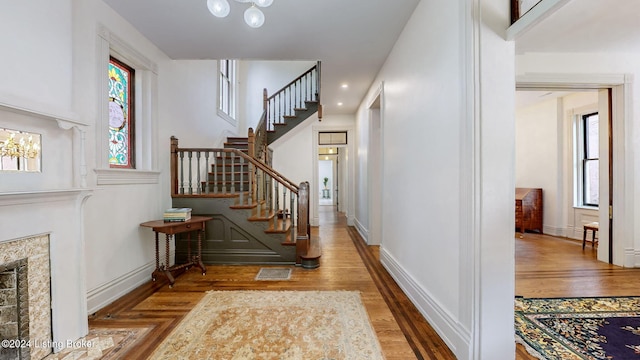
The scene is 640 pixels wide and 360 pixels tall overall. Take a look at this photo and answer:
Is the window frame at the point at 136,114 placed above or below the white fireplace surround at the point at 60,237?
above

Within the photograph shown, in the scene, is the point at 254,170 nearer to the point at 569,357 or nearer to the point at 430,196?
the point at 430,196

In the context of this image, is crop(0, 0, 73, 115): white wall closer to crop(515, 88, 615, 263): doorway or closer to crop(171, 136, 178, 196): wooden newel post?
crop(171, 136, 178, 196): wooden newel post

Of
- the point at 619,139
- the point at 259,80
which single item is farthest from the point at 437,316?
the point at 259,80

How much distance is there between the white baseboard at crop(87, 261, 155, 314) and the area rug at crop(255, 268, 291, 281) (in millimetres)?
1328

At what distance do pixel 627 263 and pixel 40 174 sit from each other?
21.4ft

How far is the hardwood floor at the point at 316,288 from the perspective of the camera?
196cm

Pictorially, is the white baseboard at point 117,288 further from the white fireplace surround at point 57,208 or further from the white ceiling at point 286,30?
the white ceiling at point 286,30

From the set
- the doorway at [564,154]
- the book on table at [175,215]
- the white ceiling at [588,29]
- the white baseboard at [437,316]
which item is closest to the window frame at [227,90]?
the book on table at [175,215]

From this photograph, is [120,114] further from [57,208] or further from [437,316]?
[437,316]

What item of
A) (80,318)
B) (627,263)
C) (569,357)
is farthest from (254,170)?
(627,263)

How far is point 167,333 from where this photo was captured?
211cm

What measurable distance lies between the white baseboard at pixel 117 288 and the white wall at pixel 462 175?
3.02 m

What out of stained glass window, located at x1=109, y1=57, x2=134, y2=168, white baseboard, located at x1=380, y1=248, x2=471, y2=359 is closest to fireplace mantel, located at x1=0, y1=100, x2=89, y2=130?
stained glass window, located at x1=109, y1=57, x2=134, y2=168

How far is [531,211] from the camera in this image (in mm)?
5871
